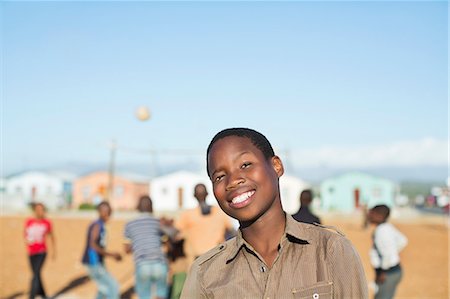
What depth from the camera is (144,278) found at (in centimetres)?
817

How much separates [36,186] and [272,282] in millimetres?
85274

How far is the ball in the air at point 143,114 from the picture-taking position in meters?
30.6

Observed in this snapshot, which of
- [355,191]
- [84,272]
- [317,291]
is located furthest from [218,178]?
[355,191]

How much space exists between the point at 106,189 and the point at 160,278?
229 feet

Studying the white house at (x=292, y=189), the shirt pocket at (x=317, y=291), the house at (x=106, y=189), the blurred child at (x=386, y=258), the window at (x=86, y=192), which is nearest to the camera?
the shirt pocket at (x=317, y=291)

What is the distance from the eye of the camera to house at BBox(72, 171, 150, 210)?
78188 millimetres

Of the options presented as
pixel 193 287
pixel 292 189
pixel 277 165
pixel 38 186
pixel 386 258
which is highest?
pixel 277 165

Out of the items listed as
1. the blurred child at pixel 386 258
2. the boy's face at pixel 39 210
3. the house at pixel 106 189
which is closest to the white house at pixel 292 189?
the house at pixel 106 189

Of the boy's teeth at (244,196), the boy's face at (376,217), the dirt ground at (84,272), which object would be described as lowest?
the dirt ground at (84,272)

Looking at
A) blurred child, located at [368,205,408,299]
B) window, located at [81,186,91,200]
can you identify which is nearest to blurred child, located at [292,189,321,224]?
blurred child, located at [368,205,408,299]

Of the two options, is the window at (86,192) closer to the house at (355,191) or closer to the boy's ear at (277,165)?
the house at (355,191)

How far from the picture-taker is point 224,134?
2541 mm

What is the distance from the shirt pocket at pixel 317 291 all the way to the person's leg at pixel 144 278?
19.8 ft

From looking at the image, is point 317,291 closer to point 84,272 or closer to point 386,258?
point 386,258
